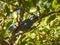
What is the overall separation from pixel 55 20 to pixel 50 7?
0.26m

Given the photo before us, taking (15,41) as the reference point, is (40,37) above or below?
above

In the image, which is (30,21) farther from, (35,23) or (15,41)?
(15,41)

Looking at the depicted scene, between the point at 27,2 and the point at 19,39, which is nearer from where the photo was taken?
the point at 27,2

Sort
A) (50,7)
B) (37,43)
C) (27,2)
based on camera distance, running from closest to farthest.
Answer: (27,2) → (50,7) → (37,43)

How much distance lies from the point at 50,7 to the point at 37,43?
1045mm

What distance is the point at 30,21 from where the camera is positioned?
3412 millimetres

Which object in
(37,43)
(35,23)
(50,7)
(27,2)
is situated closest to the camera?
(27,2)

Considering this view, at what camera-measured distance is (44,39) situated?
429 centimetres

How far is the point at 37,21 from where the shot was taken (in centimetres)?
343

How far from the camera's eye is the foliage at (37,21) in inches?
120

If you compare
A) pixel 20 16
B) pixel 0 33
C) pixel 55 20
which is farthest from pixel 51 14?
pixel 0 33

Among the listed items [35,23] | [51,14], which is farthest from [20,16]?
[51,14]

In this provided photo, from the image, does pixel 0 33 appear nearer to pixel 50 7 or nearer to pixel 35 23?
pixel 35 23

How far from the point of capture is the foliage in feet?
10.0
